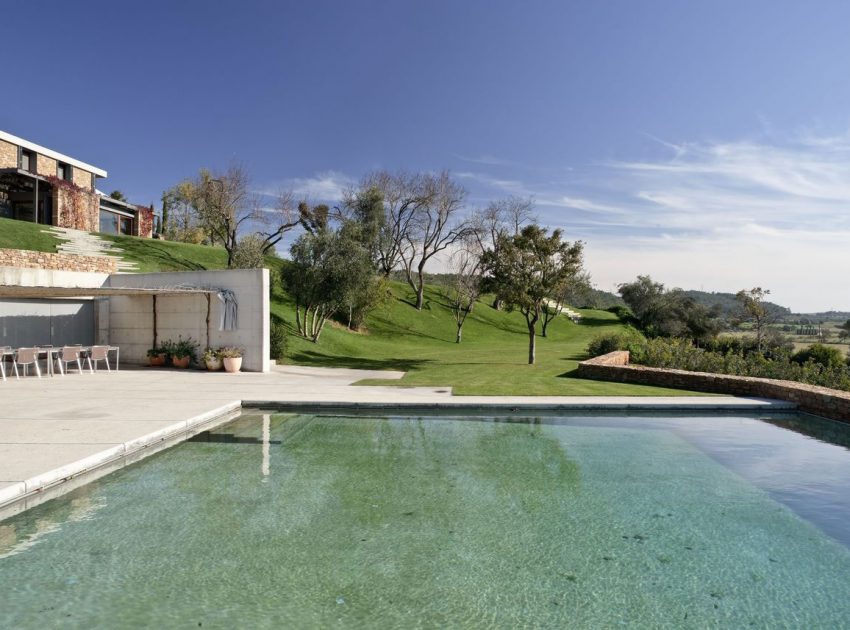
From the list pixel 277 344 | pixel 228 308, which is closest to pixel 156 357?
pixel 228 308

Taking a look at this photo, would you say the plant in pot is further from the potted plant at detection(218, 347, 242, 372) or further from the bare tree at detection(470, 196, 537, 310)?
the bare tree at detection(470, 196, 537, 310)

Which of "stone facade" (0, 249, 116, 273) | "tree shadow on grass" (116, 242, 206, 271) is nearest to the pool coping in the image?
"stone facade" (0, 249, 116, 273)

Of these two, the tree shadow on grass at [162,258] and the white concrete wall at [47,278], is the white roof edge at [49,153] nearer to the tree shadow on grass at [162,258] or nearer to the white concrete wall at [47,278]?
the tree shadow on grass at [162,258]

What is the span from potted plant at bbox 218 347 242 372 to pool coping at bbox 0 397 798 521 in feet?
19.8

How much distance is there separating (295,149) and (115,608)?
3430 cm

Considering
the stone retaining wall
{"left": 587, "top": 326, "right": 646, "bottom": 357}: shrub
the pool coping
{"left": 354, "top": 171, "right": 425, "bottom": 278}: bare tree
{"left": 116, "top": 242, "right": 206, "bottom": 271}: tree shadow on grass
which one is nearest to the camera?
the pool coping

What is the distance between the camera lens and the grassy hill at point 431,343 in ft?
45.8

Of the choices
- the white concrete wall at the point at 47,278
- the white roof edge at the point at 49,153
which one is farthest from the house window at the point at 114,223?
the white concrete wall at the point at 47,278

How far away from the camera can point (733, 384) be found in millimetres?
12375

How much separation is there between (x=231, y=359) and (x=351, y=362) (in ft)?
19.5

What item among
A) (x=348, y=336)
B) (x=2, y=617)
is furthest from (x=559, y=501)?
(x=348, y=336)

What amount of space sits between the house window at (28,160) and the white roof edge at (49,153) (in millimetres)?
427

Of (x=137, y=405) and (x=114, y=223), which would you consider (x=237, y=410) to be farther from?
A: (x=114, y=223)

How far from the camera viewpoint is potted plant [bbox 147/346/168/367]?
57.6 feet
